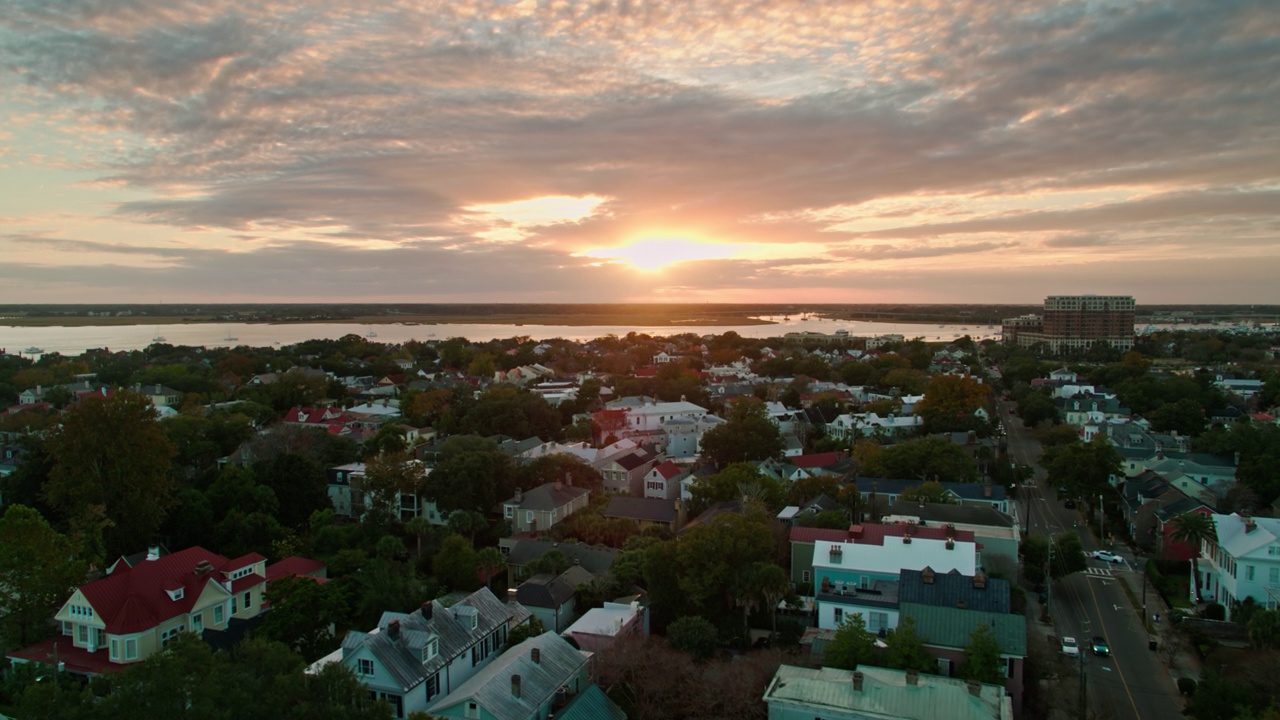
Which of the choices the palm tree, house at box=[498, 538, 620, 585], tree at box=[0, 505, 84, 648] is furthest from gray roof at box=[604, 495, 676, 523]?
tree at box=[0, 505, 84, 648]

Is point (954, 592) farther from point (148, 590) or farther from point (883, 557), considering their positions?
point (148, 590)

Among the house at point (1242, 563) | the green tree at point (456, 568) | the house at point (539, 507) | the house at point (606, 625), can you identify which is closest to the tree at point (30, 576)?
the green tree at point (456, 568)

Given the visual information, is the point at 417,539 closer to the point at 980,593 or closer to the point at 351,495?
the point at 351,495

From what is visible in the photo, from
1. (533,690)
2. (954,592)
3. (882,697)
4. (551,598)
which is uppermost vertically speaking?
(954,592)

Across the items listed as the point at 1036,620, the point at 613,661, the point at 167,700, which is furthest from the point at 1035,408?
the point at 167,700

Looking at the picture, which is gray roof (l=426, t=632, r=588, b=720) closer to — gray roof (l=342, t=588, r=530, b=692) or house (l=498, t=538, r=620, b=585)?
gray roof (l=342, t=588, r=530, b=692)

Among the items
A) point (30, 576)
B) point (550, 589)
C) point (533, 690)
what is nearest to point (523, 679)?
point (533, 690)
